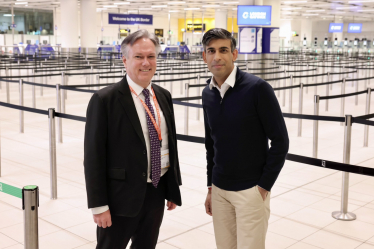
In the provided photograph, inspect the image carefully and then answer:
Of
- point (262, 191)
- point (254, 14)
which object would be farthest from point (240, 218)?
point (254, 14)

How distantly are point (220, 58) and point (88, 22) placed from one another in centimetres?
2578

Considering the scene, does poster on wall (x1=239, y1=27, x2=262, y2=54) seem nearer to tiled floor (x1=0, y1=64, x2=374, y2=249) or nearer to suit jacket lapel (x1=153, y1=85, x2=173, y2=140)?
tiled floor (x1=0, y1=64, x2=374, y2=249)

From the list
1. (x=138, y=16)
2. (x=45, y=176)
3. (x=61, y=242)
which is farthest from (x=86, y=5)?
(x=61, y=242)

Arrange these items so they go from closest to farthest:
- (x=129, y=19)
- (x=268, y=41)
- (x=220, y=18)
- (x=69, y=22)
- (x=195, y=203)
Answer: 1. (x=195, y=203)
2. (x=268, y=41)
3. (x=69, y=22)
4. (x=129, y=19)
5. (x=220, y=18)

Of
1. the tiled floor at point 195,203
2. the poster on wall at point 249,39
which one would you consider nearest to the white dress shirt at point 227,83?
the tiled floor at point 195,203

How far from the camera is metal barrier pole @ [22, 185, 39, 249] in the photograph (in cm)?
226

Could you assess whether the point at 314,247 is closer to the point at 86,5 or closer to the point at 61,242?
the point at 61,242

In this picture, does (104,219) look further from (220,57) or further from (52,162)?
(52,162)

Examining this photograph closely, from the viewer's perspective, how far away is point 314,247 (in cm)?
366

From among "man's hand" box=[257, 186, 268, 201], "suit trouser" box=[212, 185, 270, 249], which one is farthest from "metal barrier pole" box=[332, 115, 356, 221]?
"man's hand" box=[257, 186, 268, 201]

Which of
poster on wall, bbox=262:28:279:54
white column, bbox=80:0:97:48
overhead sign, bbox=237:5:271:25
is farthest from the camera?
white column, bbox=80:0:97:48

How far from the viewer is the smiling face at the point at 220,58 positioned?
91.6 inches

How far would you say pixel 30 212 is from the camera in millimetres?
2293

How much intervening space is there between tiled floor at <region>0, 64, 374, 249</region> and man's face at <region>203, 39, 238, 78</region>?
1843 mm
